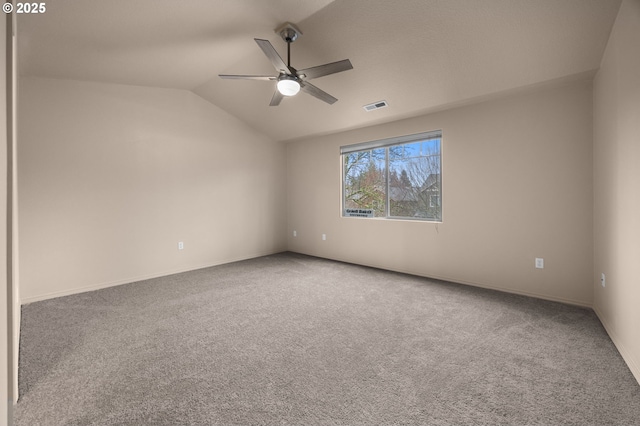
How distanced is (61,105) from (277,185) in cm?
348

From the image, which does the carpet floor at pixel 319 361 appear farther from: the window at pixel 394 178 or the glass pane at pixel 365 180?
the glass pane at pixel 365 180

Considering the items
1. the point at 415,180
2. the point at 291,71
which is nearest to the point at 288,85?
the point at 291,71

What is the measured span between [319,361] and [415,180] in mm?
3256

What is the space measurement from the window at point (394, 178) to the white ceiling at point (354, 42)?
684mm

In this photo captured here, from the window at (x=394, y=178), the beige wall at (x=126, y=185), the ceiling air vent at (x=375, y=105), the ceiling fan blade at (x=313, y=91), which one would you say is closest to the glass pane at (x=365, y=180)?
the window at (x=394, y=178)

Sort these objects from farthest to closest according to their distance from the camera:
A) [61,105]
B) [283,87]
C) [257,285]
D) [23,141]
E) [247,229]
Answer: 1. [247,229]
2. [257,285]
3. [61,105]
4. [23,141]
5. [283,87]

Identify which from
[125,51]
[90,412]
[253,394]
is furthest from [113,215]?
[253,394]

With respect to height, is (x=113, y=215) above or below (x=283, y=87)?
below

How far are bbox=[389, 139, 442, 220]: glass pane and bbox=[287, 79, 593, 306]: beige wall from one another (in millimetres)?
202

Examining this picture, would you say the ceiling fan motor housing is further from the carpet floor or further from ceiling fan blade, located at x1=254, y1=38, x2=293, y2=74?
the carpet floor

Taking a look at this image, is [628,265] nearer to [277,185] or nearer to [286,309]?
[286,309]

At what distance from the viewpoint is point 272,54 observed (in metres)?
2.51

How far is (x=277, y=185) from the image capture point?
20.2 feet

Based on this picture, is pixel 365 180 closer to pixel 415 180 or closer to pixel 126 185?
pixel 415 180
